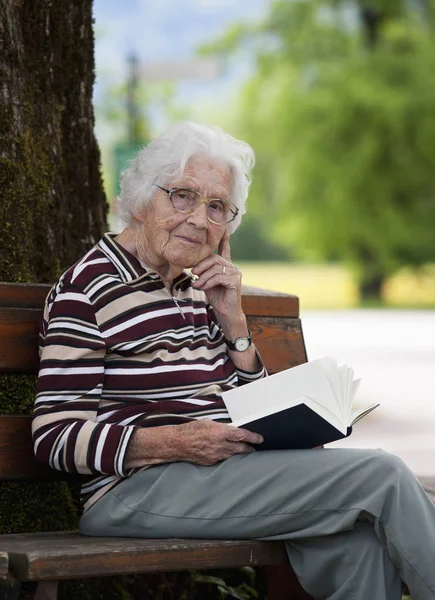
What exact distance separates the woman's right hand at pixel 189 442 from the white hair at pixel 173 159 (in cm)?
69

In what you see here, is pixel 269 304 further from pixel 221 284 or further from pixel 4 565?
pixel 4 565

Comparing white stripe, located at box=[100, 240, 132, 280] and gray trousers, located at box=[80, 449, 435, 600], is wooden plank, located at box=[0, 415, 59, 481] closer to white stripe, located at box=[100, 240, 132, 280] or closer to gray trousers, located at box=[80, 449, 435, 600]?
gray trousers, located at box=[80, 449, 435, 600]

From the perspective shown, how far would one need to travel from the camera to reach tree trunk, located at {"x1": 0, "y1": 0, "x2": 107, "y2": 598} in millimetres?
3564

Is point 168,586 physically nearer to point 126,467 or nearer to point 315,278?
point 126,467

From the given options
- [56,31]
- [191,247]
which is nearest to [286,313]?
[191,247]

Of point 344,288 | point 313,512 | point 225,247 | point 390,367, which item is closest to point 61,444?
point 313,512

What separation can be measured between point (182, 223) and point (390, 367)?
971cm

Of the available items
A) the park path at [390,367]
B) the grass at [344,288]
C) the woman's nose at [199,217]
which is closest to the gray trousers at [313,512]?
the woman's nose at [199,217]

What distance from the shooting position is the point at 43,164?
3.82 metres

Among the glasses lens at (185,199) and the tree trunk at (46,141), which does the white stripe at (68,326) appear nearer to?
the glasses lens at (185,199)

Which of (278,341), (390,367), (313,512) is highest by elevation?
(278,341)

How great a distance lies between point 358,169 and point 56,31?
76.1ft

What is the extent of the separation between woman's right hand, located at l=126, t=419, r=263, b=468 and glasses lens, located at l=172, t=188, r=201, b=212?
0.64 meters

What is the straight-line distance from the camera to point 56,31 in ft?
12.8
